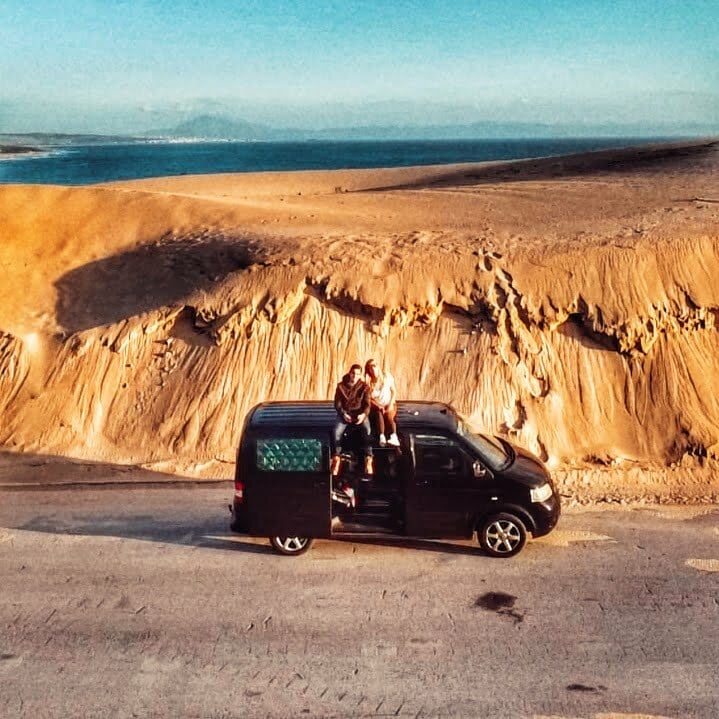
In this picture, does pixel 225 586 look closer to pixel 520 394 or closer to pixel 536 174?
pixel 520 394

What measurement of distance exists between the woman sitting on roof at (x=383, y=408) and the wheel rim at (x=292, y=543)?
1.52 meters

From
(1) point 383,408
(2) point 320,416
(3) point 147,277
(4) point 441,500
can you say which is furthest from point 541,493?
Answer: (3) point 147,277

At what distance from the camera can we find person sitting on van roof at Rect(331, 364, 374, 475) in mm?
10492

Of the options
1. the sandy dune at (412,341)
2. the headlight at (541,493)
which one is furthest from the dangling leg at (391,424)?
the sandy dune at (412,341)

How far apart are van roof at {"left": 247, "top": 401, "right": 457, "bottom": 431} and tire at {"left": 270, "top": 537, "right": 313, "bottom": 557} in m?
1.39

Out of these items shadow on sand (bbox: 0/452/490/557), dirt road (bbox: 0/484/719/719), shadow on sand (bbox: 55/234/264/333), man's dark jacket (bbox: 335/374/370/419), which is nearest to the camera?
dirt road (bbox: 0/484/719/719)

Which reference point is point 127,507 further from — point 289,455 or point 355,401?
point 355,401

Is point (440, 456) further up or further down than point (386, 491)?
further up

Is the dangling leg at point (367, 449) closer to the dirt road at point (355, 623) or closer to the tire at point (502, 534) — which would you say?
the dirt road at point (355, 623)

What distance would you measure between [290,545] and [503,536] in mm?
2555

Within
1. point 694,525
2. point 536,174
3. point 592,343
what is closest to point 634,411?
point 592,343

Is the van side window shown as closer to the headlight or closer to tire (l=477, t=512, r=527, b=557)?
tire (l=477, t=512, r=527, b=557)

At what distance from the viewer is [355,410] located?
35.6 ft

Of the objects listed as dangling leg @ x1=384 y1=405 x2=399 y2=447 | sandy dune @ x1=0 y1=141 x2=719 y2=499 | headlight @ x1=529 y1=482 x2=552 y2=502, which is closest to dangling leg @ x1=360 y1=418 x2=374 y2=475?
dangling leg @ x1=384 y1=405 x2=399 y2=447
